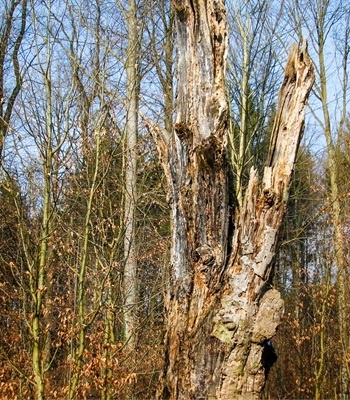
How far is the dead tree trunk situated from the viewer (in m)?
3.76

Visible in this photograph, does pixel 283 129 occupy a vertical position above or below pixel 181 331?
above

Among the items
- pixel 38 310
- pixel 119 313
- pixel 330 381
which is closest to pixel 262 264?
pixel 38 310

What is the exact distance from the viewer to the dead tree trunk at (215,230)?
376cm

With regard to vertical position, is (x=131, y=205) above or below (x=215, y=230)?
above

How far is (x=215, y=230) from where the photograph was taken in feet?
13.1

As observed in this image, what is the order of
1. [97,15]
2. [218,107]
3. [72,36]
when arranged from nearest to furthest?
[218,107], [72,36], [97,15]

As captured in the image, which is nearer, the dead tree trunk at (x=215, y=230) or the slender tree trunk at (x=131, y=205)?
the dead tree trunk at (x=215, y=230)

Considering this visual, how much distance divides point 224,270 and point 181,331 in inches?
20.8

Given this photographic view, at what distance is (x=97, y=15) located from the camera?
7777mm

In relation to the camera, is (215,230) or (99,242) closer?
(215,230)

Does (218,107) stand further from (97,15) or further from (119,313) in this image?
(97,15)

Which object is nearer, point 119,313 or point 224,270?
point 224,270

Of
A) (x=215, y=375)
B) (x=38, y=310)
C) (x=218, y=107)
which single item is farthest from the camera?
(x=38, y=310)

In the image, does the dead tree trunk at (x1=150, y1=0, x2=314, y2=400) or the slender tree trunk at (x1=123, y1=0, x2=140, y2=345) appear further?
the slender tree trunk at (x1=123, y1=0, x2=140, y2=345)
